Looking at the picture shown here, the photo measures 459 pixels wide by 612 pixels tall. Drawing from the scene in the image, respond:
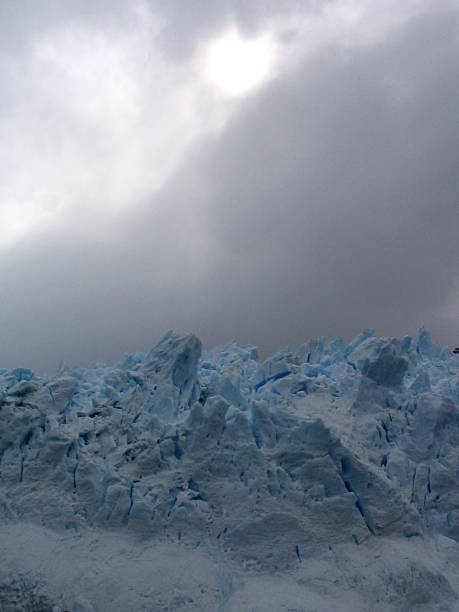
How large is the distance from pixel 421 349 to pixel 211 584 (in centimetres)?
1339

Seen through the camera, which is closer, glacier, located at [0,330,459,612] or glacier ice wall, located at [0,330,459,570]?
glacier, located at [0,330,459,612]

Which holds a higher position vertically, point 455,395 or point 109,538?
point 455,395

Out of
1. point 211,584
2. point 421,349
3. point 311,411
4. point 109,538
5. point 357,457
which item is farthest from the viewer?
point 421,349

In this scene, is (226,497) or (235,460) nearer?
(226,497)

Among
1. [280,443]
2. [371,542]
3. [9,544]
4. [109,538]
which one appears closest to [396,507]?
[371,542]

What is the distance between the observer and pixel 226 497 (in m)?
10.4

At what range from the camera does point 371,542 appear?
33.7 ft

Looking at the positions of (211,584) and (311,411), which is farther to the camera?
(311,411)

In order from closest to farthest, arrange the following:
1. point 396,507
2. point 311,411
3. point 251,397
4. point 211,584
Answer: point 211,584 → point 396,507 → point 311,411 → point 251,397

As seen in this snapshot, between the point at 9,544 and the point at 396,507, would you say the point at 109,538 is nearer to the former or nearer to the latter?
the point at 9,544

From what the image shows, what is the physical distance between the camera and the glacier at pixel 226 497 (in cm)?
919

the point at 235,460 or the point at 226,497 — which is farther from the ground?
the point at 235,460

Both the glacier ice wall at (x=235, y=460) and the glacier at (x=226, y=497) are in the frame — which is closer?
the glacier at (x=226, y=497)

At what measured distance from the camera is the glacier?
9188 mm
